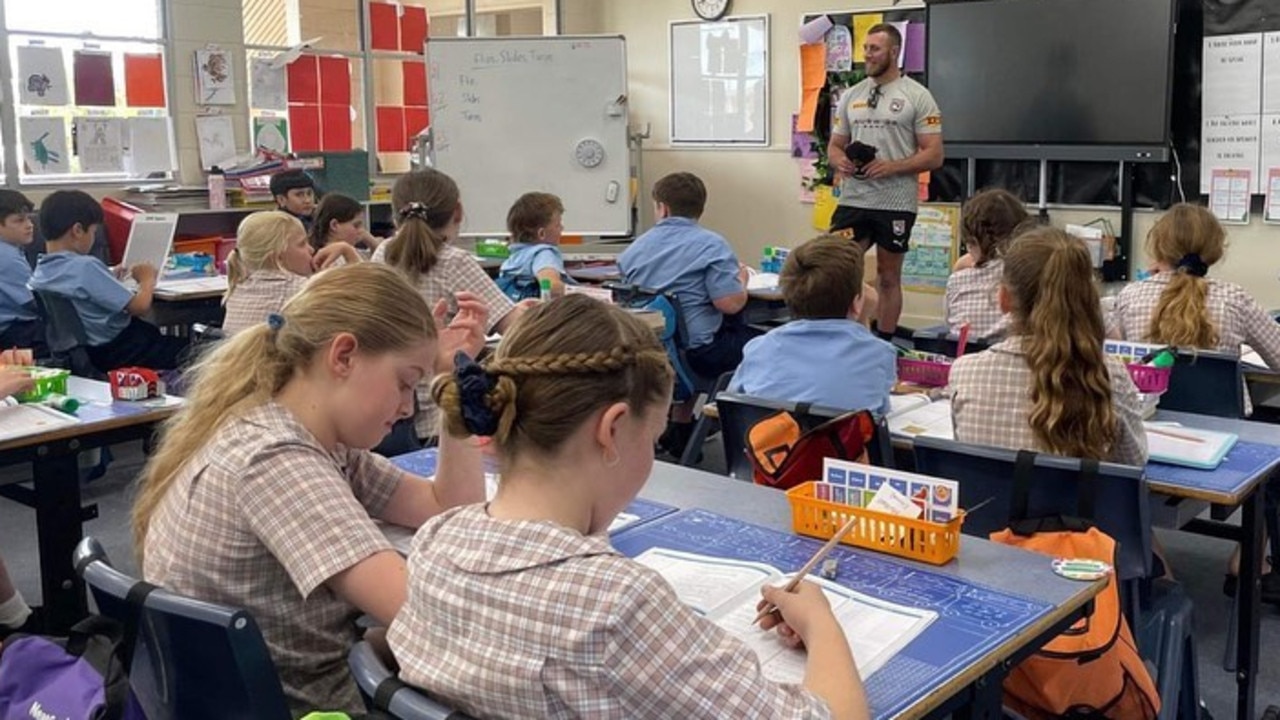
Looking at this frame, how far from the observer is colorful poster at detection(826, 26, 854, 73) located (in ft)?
24.6

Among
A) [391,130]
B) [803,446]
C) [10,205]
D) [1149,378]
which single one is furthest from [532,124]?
[803,446]

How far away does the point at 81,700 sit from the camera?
4.56 feet

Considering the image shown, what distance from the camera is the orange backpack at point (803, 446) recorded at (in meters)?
2.36

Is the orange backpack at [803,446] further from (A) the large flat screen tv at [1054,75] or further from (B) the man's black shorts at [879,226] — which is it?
(A) the large flat screen tv at [1054,75]

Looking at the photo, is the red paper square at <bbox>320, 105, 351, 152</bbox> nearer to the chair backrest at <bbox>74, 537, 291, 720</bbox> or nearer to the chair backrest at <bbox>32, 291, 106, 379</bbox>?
the chair backrest at <bbox>32, 291, 106, 379</bbox>

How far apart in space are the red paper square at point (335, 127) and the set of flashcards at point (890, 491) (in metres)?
6.43

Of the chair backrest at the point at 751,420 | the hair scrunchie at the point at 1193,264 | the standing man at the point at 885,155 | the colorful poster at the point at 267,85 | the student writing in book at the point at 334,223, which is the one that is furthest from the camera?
the colorful poster at the point at 267,85

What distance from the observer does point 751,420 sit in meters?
2.70

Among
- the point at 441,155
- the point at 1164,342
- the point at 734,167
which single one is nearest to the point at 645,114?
the point at 734,167

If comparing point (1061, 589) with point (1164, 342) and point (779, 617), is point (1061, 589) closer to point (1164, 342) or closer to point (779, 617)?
point (779, 617)

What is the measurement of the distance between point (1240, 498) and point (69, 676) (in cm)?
195

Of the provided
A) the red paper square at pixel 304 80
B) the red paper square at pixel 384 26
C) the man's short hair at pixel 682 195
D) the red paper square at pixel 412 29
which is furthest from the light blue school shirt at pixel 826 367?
the red paper square at pixel 412 29

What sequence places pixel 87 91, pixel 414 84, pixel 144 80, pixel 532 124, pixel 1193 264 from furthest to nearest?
A: pixel 414 84
pixel 532 124
pixel 144 80
pixel 87 91
pixel 1193 264

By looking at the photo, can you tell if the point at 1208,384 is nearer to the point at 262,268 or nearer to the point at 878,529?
the point at 878,529
